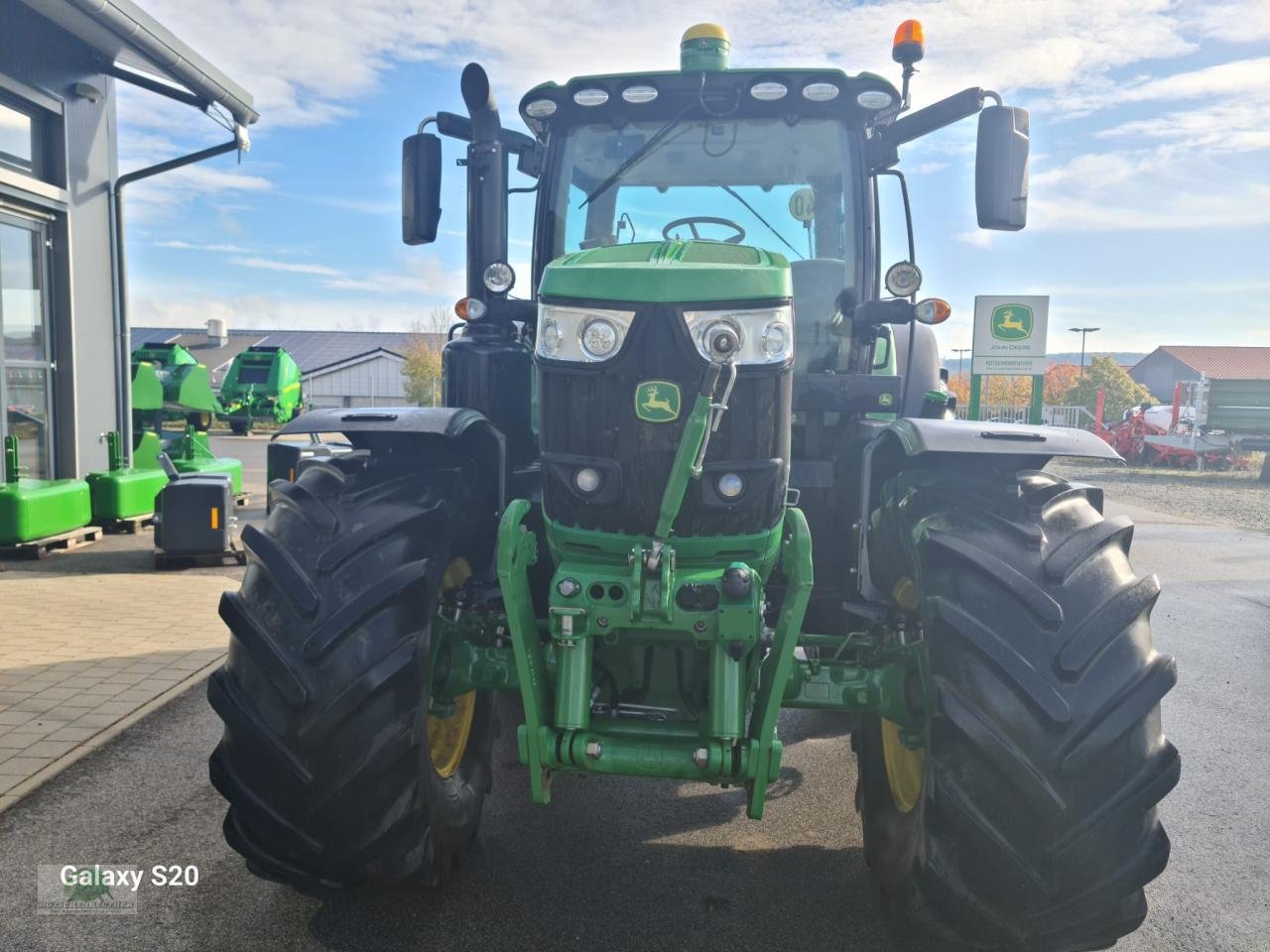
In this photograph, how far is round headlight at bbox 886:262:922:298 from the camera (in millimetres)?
3547

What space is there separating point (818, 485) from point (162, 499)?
257 inches

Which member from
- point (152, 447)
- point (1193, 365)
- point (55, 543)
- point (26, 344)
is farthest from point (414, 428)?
point (1193, 365)

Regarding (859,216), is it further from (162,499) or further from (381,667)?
(162,499)

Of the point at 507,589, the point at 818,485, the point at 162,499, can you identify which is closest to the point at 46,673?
the point at 162,499

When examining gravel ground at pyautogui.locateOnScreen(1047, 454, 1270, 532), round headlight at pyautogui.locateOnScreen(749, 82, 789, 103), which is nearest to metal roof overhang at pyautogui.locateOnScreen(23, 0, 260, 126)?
round headlight at pyautogui.locateOnScreen(749, 82, 789, 103)

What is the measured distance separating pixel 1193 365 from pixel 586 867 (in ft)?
259

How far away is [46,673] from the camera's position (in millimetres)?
5223

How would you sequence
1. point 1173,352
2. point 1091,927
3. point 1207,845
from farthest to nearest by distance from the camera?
point 1173,352
point 1207,845
point 1091,927

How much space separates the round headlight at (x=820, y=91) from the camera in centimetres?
358

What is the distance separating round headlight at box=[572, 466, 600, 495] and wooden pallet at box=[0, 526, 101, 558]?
7.35 metres

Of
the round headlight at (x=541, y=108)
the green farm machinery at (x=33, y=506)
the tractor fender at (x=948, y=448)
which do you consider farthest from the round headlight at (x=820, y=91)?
the green farm machinery at (x=33, y=506)

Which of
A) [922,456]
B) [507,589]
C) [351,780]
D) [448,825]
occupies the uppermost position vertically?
[922,456]

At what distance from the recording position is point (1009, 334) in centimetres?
1473

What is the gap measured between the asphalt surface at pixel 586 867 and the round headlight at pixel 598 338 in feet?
5.45
